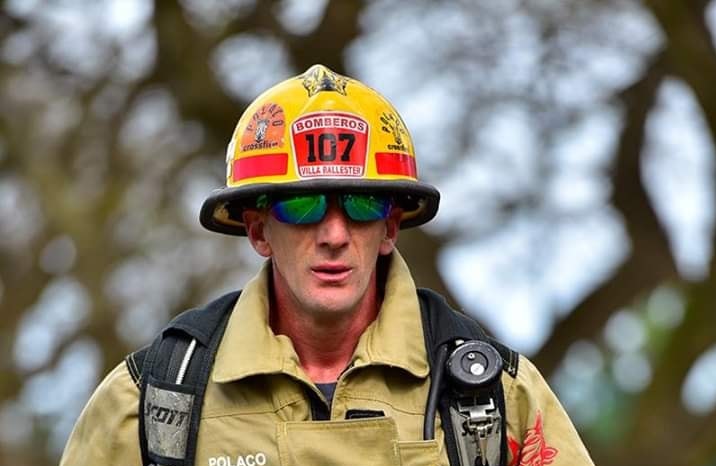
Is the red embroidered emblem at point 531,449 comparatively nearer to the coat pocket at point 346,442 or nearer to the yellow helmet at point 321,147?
the coat pocket at point 346,442

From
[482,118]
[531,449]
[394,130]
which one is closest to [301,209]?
[394,130]

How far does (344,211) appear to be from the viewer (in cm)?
481

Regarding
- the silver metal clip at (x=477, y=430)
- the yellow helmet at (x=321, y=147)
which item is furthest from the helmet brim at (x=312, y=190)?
the silver metal clip at (x=477, y=430)

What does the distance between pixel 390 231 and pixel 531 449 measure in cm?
76

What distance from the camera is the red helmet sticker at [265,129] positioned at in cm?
495

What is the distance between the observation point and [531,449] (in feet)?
16.0

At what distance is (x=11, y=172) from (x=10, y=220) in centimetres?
167

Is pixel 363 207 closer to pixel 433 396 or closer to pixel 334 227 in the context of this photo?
pixel 334 227

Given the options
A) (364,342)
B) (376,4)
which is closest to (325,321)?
(364,342)

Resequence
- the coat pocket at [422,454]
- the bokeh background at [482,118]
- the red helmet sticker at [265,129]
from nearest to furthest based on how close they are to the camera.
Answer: the coat pocket at [422,454]
the red helmet sticker at [265,129]
the bokeh background at [482,118]

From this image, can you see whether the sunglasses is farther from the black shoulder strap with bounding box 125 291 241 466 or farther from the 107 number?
the black shoulder strap with bounding box 125 291 241 466

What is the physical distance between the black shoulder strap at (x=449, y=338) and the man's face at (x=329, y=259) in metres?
0.23

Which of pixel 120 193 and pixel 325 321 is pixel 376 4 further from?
pixel 325 321

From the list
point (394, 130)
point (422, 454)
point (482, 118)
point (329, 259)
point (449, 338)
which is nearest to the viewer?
point (422, 454)
